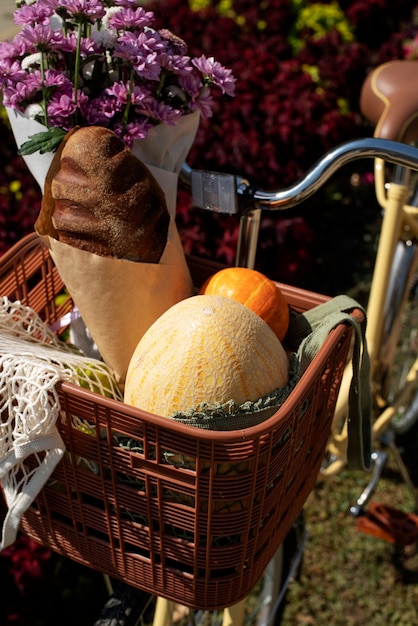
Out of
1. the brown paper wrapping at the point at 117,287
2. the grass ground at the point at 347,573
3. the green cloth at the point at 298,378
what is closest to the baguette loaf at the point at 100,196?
the brown paper wrapping at the point at 117,287

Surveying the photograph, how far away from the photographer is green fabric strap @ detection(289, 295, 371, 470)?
1278 mm

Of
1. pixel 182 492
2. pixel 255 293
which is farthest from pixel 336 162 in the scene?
pixel 182 492

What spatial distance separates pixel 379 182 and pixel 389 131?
19 centimetres

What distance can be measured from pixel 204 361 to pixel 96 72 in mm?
642

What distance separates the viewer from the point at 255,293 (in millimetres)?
1376

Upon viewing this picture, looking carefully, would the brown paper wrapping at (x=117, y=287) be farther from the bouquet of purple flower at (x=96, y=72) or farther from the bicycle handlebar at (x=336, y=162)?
the bicycle handlebar at (x=336, y=162)

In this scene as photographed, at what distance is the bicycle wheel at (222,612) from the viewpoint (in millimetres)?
1617

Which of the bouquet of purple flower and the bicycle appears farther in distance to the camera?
the bicycle

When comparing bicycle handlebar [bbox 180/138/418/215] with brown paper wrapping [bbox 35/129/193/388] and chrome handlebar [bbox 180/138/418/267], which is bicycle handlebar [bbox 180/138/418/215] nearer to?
chrome handlebar [bbox 180/138/418/267]

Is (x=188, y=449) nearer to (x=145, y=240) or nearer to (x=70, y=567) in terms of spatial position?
(x=145, y=240)

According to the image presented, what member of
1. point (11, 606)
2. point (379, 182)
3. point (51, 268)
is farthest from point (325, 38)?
point (11, 606)

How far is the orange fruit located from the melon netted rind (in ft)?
0.51

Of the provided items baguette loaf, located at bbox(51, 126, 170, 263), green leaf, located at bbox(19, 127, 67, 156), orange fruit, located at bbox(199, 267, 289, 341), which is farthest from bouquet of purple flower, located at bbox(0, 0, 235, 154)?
orange fruit, located at bbox(199, 267, 289, 341)

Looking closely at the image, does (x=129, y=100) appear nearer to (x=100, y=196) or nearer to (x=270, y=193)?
(x=100, y=196)
